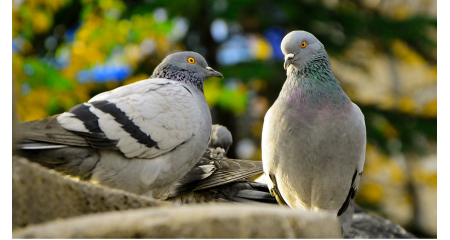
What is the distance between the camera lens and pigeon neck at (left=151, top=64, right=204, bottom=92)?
3.92m

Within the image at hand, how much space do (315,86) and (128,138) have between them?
144 cm

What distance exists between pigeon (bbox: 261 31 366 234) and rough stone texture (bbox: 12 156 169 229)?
124cm

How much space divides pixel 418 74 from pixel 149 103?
1537 cm

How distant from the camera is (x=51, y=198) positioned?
1.98 metres

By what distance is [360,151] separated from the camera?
322cm

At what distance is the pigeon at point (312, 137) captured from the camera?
308cm

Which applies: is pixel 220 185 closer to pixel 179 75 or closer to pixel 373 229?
pixel 179 75

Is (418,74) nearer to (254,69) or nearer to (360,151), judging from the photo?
(254,69)

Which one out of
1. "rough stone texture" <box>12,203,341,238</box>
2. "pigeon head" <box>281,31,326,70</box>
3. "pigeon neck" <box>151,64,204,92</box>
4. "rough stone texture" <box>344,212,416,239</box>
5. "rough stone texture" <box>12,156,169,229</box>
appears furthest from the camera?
"rough stone texture" <box>344,212,416,239</box>

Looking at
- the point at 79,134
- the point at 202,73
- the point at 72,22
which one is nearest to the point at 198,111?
the point at 202,73

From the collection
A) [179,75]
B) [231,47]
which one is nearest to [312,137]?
[179,75]

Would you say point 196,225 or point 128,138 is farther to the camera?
point 128,138

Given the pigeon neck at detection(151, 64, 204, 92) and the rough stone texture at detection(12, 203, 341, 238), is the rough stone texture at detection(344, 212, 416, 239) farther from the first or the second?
the rough stone texture at detection(12, 203, 341, 238)

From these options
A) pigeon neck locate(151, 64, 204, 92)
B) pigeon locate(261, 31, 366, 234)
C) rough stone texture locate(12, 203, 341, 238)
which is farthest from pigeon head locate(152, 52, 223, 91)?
rough stone texture locate(12, 203, 341, 238)
